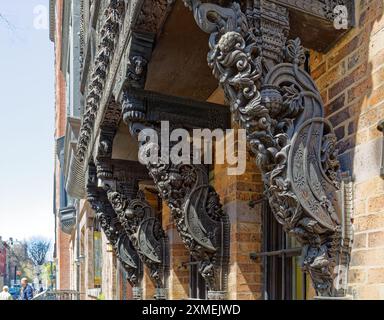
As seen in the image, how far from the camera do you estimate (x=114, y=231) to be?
6133 mm

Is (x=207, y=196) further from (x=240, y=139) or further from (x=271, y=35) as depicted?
(x=271, y=35)

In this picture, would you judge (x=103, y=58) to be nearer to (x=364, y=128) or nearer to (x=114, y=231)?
(x=114, y=231)

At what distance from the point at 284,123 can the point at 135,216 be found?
320 centimetres

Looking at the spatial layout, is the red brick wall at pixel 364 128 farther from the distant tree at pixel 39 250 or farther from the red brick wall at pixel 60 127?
the distant tree at pixel 39 250

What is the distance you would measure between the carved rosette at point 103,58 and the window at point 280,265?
183 cm

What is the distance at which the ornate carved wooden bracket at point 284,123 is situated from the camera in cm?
231

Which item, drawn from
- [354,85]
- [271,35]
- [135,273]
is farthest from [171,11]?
[135,273]

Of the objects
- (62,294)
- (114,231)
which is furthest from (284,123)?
(62,294)

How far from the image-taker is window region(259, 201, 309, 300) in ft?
11.5

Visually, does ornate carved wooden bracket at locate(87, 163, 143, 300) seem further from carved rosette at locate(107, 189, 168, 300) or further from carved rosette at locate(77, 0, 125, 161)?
carved rosette at locate(107, 189, 168, 300)

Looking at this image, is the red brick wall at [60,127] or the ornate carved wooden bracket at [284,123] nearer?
the ornate carved wooden bracket at [284,123]

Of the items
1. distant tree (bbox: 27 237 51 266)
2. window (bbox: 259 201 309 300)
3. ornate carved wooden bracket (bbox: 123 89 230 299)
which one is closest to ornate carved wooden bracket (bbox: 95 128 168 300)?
ornate carved wooden bracket (bbox: 123 89 230 299)

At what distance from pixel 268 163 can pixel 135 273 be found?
164 inches

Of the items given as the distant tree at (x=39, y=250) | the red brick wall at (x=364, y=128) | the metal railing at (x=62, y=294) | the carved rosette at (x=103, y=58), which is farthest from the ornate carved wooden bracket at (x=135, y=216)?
the distant tree at (x=39, y=250)
